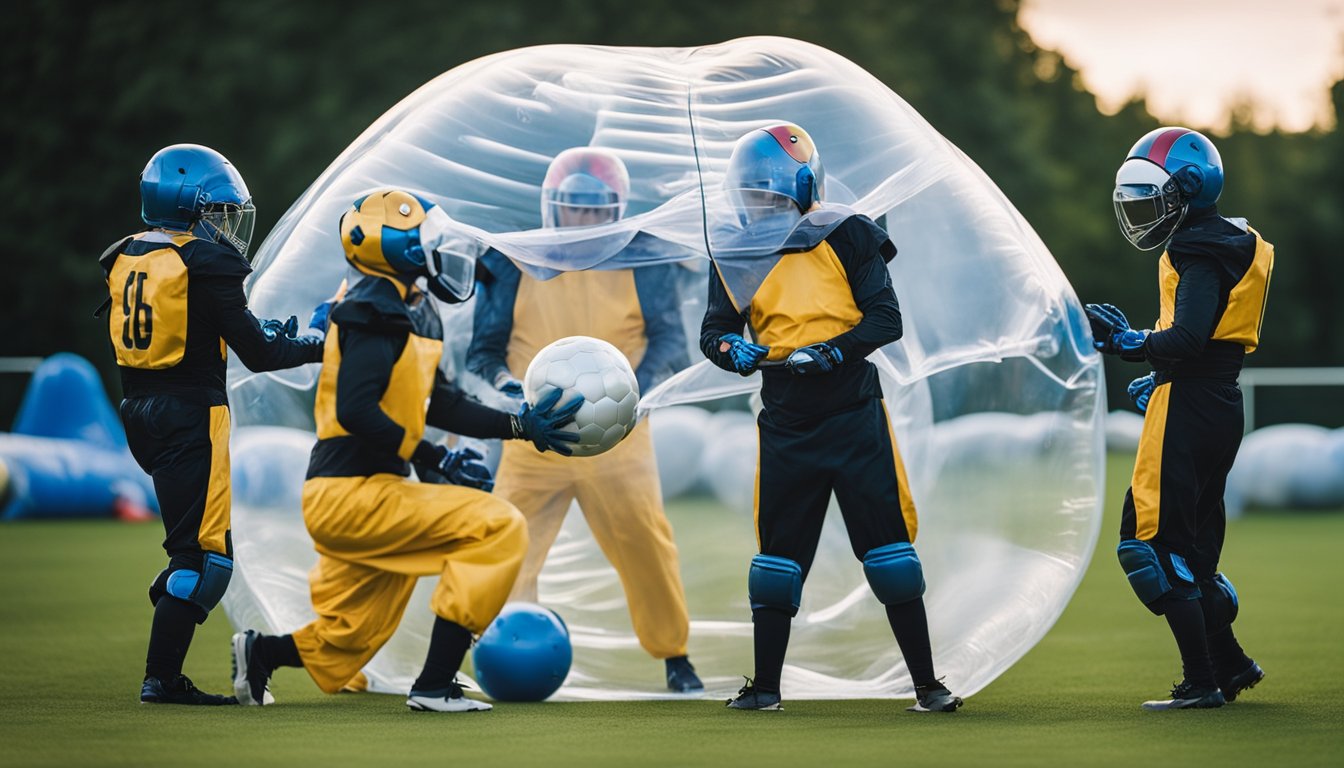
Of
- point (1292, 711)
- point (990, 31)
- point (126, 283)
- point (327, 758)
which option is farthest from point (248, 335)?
point (990, 31)

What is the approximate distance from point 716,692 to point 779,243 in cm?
189

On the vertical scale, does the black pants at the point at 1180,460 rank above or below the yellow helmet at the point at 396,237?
below

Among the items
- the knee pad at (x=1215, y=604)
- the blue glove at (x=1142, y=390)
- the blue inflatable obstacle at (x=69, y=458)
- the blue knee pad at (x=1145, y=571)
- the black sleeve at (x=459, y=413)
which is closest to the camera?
the black sleeve at (x=459, y=413)

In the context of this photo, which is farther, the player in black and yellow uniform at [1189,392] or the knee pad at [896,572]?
the player in black and yellow uniform at [1189,392]

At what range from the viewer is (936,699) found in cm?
585

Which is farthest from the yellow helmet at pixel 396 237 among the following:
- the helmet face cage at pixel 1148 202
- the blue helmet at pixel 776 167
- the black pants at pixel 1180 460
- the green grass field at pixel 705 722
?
the black pants at pixel 1180 460

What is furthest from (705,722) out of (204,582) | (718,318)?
(204,582)

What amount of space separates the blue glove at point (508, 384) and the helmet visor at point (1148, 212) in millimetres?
2374

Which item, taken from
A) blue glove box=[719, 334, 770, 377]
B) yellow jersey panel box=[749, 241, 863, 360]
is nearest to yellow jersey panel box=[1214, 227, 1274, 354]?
yellow jersey panel box=[749, 241, 863, 360]

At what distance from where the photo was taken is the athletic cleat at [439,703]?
5738mm

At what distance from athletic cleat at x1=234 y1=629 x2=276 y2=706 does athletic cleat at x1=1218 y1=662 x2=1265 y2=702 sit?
3498mm

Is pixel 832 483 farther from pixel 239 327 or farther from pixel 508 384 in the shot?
pixel 239 327

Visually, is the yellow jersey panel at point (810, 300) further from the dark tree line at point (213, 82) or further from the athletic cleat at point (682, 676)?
the dark tree line at point (213, 82)

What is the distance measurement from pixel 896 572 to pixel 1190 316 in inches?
54.4
